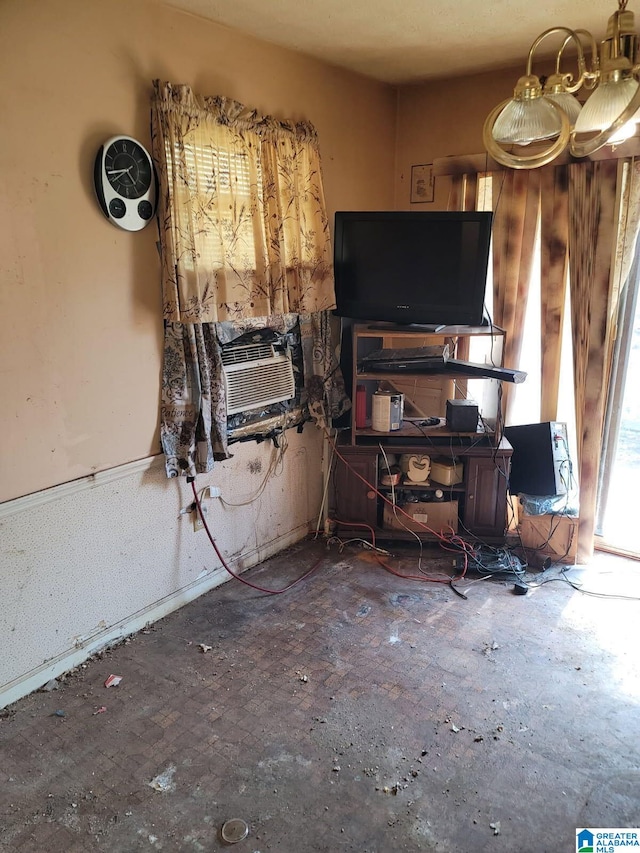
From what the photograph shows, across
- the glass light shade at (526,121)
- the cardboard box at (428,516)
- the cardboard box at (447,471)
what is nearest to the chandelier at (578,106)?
the glass light shade at (526,121)

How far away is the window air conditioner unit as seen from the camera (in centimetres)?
288

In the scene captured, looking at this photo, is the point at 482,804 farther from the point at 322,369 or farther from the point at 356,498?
the point at 322,369

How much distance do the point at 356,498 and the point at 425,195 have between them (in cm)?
188

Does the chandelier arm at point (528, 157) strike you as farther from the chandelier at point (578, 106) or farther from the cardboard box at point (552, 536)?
the cardboard box at point (552, 536)

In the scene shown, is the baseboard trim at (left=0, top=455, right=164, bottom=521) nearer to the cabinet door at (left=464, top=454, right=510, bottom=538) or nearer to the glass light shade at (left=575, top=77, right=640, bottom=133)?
the cabinet door at (left=464, top=454, right=510, bottom=538)

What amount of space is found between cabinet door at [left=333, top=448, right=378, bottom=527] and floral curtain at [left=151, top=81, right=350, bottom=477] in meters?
0.87

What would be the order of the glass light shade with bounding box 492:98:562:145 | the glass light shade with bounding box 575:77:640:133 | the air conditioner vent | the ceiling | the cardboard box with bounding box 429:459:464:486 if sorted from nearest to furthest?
the glass light shade with bounding box 575:77:640:133 → the glass light shade with bounding box 492:98:562:145 → the ceiling → the air conditioner vent → the cardboard box with bounding box 429:459:464:486

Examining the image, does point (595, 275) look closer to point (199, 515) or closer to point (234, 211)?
point (234, 211)

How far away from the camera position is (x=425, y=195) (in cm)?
362

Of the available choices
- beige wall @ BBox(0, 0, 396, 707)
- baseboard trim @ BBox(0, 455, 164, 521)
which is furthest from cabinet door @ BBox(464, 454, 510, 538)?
baseboard trim @ BBox(0, 455, 164, 521)

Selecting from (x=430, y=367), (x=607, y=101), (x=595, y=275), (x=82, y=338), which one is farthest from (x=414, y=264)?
(x=607, y=101)

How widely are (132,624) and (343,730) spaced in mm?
1082

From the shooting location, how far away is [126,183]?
7.54ft

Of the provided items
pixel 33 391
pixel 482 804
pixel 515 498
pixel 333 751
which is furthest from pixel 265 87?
pixel 482 804
